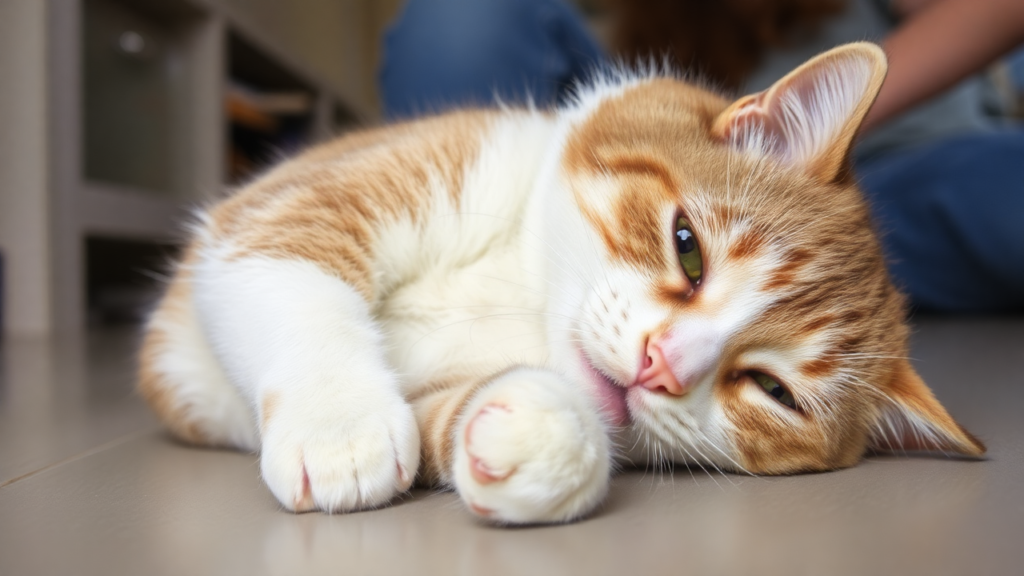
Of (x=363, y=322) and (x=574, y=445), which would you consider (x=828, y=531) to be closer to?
(x=574, y=445)

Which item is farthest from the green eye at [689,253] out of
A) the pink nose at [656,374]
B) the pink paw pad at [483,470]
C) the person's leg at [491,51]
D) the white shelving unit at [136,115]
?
the white shelving unit at [136,115]

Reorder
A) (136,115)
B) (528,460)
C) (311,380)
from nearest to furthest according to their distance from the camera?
(528,460)
(311,380)
(136,115)

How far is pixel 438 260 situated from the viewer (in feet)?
3.88

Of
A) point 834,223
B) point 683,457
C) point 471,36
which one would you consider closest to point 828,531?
point 683,457

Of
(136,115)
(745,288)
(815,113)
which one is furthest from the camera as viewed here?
(136,115)

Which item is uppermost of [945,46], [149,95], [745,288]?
[149,95]

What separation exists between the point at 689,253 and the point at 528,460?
18.0 inches

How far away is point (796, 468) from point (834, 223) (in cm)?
38

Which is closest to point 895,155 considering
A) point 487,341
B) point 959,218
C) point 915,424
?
point 959,218

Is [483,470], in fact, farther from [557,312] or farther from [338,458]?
[557,312]

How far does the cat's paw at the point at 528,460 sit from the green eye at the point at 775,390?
334 mm

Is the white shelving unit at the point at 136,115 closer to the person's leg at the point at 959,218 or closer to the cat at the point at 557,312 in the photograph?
the cat at the point at 557,312

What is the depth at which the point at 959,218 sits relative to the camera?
2469 mm

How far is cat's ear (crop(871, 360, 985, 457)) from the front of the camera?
947 mm
